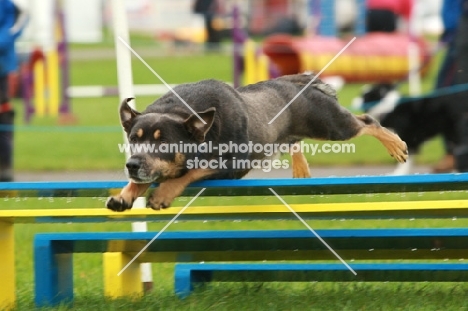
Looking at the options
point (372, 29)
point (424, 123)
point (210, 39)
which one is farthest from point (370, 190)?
point (210, 39)

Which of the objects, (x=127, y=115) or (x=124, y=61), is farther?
(x=124, y=61)

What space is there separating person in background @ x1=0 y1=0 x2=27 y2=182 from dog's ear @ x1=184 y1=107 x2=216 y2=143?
496cm

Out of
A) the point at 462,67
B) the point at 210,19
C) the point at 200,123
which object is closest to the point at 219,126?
the point at 200,123

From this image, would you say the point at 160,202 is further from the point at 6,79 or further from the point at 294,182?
the point at 6,79

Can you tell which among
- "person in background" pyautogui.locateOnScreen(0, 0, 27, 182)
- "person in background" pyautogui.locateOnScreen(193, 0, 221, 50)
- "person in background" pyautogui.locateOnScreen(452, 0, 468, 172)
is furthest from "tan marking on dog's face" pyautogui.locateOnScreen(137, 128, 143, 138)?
"person in background" pyautogui.locateOnScreen(193, 0, 221, 50)

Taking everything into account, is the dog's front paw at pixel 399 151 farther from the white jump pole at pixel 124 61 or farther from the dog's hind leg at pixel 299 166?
the white jump pole at pixel 124 61

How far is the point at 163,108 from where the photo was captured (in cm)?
433

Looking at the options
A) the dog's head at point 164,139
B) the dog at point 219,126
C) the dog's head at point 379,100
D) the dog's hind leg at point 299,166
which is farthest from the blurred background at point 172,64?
the dog's head at point 164,139

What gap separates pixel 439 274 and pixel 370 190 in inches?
31.5

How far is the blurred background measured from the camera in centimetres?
1177

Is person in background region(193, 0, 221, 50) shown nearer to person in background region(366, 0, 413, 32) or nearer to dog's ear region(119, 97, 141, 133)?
person in background region(366, 0, 413, 32)

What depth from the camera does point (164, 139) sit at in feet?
13.4

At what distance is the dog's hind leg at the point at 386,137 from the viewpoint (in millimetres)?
5125

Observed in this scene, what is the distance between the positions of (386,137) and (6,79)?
4896 mm
